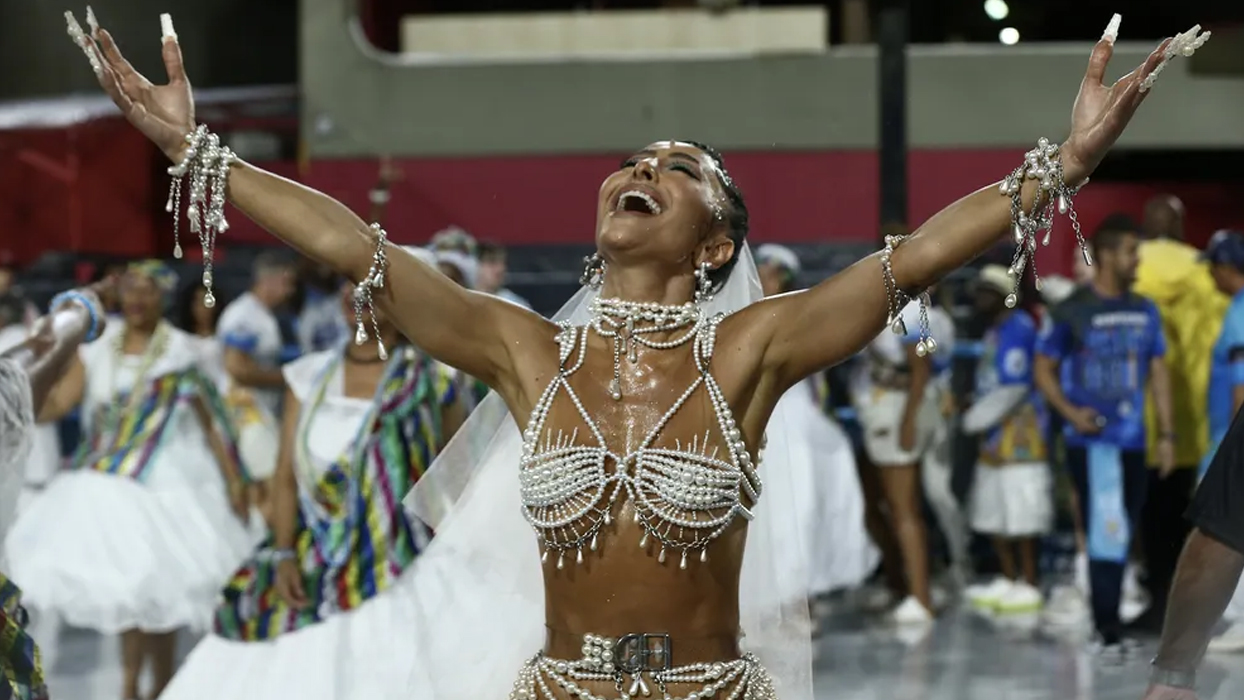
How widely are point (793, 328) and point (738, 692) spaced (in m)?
0.61

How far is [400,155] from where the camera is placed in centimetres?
1347

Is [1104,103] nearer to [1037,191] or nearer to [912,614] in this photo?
[1037,191]

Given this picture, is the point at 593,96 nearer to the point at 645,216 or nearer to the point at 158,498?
the point at 158,498

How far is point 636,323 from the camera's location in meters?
3.10

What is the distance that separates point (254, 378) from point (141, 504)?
1.97m

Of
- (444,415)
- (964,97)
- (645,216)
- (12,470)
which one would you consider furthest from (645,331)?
(964,97)

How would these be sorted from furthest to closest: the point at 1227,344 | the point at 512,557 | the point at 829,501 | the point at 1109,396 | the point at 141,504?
the point at 829,501 < the point at 1109,396 < the point at 1227,344 < the point at 141,504 < the point at 512,557

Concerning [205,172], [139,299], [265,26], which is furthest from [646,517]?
[265,26]

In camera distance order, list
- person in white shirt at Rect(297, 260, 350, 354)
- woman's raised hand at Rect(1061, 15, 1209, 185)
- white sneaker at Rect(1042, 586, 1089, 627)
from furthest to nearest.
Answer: person in white shirt at Rect(297, 260, 350, 354)
white sneaker at Rect(1042, 586, 1089, 627)
woman's raised hand at Rect(1061, 15, 1209, 185)

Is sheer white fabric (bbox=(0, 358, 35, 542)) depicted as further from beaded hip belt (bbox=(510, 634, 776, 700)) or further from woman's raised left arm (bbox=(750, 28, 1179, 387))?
woman's raised left arm (bbox=(750, 28, 1179, 387))

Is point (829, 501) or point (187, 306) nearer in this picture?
point (187, 306)

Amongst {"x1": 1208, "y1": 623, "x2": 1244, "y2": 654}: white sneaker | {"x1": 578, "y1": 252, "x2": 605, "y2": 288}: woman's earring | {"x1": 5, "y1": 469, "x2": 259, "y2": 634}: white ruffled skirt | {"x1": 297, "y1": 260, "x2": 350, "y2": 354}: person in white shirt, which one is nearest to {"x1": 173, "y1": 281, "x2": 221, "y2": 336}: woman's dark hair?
{"x1": 297, "y1": 260, "x2": 350, "y2": 354}: person in white shirt

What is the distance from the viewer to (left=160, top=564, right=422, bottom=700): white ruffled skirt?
5164 millimetres

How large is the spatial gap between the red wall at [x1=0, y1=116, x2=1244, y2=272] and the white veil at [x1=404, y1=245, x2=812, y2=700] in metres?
8.78
